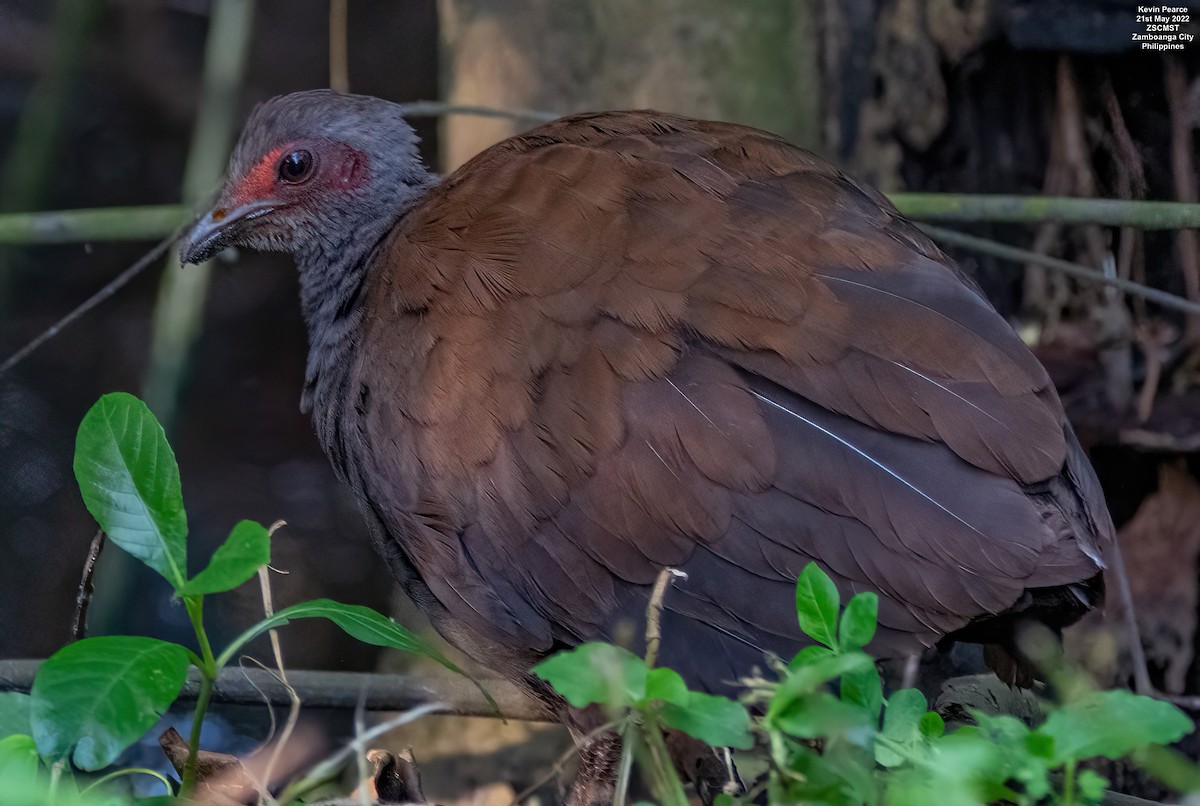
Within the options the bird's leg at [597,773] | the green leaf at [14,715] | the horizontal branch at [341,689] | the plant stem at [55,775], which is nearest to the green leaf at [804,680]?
the plant stem at [55,775]

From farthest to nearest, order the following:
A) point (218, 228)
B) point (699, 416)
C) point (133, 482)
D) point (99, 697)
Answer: point (218, 228)
point (699, 416)
point (133, 482)
point (99, 697)

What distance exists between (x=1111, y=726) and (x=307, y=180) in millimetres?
2147

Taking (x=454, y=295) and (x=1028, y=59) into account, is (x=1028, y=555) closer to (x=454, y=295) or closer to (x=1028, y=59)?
(x=454, y=295)

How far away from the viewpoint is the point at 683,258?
206 centimetres

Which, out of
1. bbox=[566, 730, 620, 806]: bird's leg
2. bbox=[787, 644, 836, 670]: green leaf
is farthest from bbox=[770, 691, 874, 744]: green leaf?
bbox=[566, 730, 620, 806]: bird's leg

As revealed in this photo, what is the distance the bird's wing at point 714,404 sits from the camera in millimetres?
1890

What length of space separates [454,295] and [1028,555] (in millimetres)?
1069

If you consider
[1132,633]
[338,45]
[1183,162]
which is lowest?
[1132,633]

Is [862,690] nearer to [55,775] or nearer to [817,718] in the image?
[817,718]

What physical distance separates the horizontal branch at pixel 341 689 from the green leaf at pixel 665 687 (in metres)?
1.23

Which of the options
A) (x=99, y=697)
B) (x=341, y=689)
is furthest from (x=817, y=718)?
(x=341, y=689)

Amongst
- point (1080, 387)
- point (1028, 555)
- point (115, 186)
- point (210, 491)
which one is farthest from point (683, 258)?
point (115, 186)

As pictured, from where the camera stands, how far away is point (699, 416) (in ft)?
6.45

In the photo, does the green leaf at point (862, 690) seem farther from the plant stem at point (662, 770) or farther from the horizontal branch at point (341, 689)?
the horizontal branch at point (341, 689)
